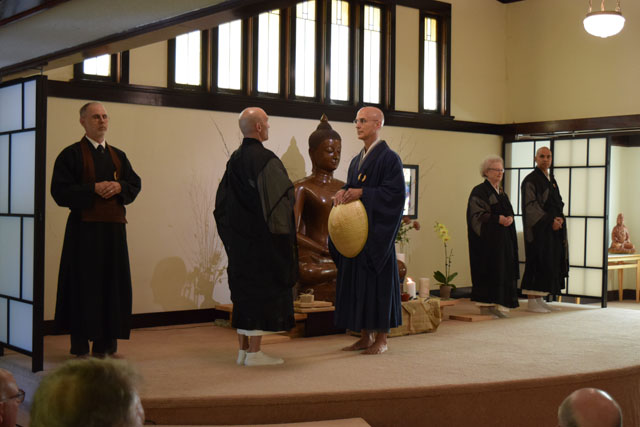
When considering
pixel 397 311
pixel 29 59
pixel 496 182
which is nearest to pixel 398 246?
pixel 496 182

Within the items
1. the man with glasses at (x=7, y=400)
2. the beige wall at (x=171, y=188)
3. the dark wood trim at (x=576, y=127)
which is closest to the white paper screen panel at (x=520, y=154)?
the dark wood trim at (x=576, y=127)

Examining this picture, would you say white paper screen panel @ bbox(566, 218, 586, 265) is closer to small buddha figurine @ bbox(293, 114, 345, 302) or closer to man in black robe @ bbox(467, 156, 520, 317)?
man in black robe @ bbox(467, 156, 520, 317)

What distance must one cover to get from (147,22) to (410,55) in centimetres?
522

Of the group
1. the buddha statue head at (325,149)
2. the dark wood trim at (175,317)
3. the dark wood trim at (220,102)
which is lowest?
the dark wood trim at (175,317)

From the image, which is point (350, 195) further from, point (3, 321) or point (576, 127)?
point (576, 127)

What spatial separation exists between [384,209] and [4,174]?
244cm

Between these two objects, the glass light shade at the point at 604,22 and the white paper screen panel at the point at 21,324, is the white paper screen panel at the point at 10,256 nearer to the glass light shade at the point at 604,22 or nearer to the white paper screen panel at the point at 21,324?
the white paper screen panel at the point at 21,324

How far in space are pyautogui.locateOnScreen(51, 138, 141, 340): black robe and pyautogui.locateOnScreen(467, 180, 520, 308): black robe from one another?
3476mm

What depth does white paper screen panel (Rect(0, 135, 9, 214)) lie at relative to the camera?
4899mm

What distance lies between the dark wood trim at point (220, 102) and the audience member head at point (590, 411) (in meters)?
4.96

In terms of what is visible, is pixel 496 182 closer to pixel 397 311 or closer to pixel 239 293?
pixel 397 311

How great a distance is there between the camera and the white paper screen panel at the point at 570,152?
332 inches

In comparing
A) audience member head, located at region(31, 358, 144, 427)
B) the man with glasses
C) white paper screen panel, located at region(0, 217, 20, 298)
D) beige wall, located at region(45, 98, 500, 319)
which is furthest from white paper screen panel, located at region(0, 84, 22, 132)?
audience member head, located at region(31, 358, 144, 427)

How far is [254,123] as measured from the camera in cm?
467
